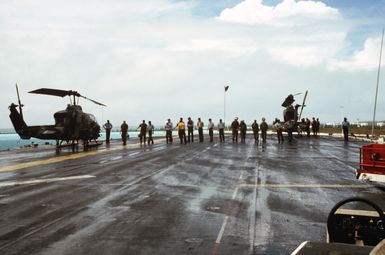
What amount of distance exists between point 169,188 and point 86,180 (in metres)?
3.15

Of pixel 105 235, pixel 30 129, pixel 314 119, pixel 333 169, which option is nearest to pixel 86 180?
pixel 105 235

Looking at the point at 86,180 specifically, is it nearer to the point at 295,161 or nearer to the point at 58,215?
the point at 58,215

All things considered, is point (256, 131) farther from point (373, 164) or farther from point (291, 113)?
point (373, 164)

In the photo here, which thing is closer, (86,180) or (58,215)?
(58,215)

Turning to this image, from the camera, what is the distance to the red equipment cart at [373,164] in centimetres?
981

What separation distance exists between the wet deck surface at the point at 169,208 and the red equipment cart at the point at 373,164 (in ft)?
1.53

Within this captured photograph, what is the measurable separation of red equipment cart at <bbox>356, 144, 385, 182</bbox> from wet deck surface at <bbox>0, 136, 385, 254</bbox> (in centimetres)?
47

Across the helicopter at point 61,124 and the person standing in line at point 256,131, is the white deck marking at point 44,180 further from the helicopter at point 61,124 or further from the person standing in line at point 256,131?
the person standing in line at point 256,131

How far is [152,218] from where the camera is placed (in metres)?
7.26

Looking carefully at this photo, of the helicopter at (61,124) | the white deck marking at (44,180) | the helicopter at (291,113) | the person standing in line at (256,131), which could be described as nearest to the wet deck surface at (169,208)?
the white deck marking at (44,180)

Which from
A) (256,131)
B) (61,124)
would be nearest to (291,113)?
(256,131)

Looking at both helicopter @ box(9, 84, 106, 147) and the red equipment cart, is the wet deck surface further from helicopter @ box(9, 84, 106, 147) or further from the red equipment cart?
helicopter @ box(9, 84, 106, 147)

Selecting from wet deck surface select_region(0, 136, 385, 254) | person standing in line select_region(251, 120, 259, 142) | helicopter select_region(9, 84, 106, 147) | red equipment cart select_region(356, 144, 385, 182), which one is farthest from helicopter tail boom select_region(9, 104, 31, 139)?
red equipment cart select_region(356, 144, 385, 182)

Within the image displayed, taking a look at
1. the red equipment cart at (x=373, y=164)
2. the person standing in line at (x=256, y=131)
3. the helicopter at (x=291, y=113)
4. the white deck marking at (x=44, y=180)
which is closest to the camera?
the red equipment cart at (x=373, y=164)
